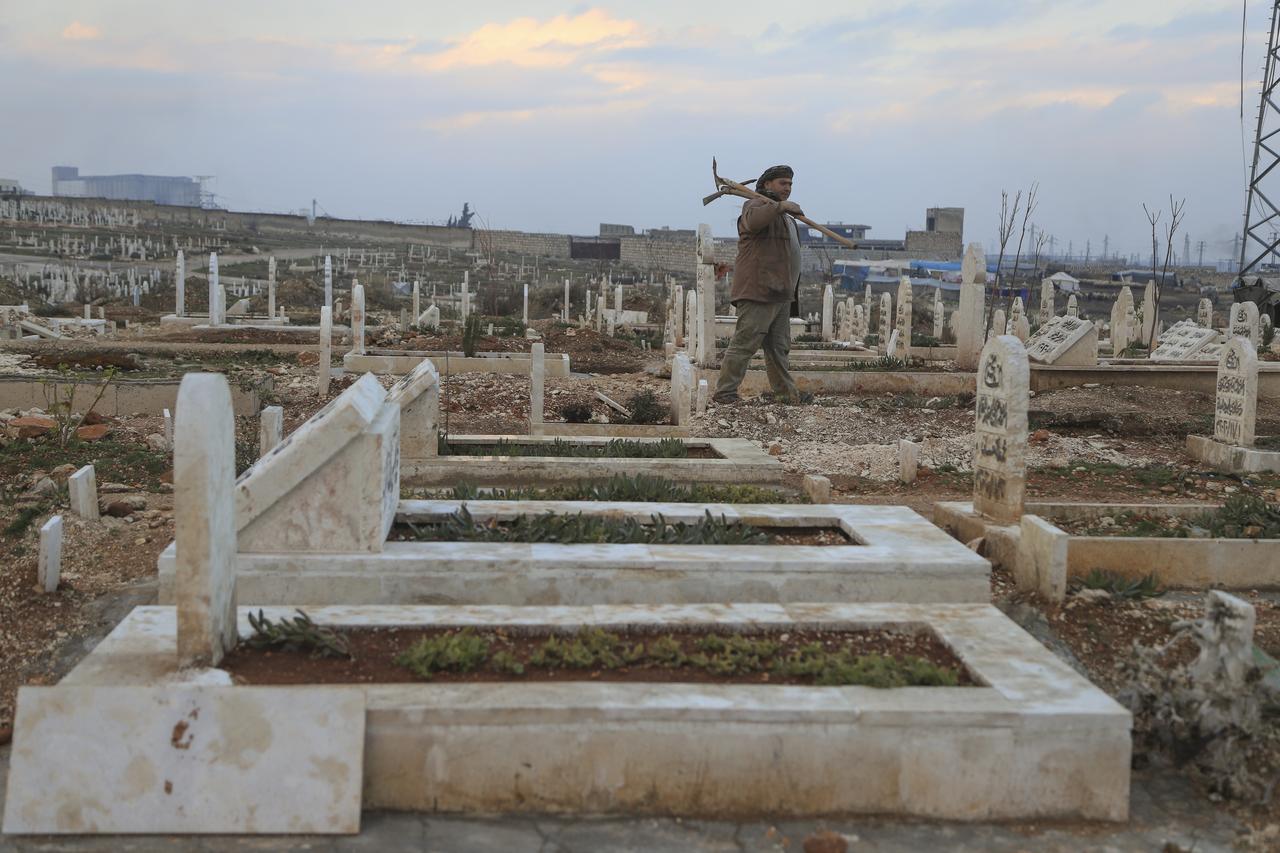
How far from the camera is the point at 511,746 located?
3.78 meters

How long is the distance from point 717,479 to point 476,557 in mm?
3261

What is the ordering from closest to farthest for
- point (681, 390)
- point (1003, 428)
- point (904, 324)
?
point (1003, 428), point (681, 390), point (904, 324)

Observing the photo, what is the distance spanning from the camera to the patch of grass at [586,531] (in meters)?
5.58

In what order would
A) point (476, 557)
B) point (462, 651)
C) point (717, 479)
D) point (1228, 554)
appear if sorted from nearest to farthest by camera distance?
1. point (462, 651)
2. point (476, 557)
3. point (1228, 554)
4. point (717, 479)

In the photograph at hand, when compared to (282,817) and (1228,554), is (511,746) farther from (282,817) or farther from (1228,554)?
(1228,554)

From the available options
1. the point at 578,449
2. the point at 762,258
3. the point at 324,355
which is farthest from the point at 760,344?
the point at 324,355

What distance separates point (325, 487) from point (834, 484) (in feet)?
17.1

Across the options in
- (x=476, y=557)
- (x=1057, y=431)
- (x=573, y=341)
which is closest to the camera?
(x=476, y=557)

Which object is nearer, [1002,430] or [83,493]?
[1002,430]

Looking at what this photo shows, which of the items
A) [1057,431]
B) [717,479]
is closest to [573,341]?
[1057,431]

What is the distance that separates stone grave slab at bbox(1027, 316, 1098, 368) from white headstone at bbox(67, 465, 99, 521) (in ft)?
39.0

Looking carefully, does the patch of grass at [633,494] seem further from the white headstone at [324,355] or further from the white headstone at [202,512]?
the white headstone at [324,355]

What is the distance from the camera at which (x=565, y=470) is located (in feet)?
26.5

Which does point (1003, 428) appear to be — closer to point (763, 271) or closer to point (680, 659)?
point (680, 659)
